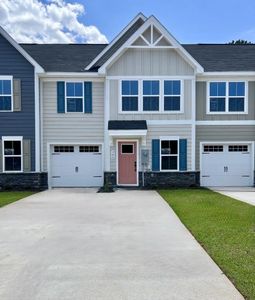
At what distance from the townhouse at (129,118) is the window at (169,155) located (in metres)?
0.05

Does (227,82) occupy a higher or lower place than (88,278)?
higher

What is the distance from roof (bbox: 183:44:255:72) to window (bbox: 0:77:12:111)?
10040 mm

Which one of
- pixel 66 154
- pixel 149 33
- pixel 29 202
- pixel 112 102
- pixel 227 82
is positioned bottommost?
pixel 29 202

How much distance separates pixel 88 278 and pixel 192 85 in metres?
14.0

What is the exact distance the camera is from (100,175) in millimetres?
18234

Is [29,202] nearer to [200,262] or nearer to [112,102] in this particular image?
[112,102]

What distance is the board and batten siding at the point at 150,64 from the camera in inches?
681

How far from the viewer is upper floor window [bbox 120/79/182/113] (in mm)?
17312

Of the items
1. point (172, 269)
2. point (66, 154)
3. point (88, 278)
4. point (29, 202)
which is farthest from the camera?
point (66, 154)

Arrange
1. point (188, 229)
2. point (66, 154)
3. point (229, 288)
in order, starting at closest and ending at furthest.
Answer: point (229, 288) < point (188, 229) < point (66, 154)

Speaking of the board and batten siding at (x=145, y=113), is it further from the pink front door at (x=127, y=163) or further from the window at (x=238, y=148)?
the window at (x=238, y=148)

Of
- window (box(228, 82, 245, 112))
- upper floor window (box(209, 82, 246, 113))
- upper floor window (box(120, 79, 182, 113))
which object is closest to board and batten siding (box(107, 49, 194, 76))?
upper floor window (box(120, 79, 182, 113))

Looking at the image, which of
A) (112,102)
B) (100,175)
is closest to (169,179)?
(100,175)

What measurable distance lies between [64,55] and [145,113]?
6387mm
